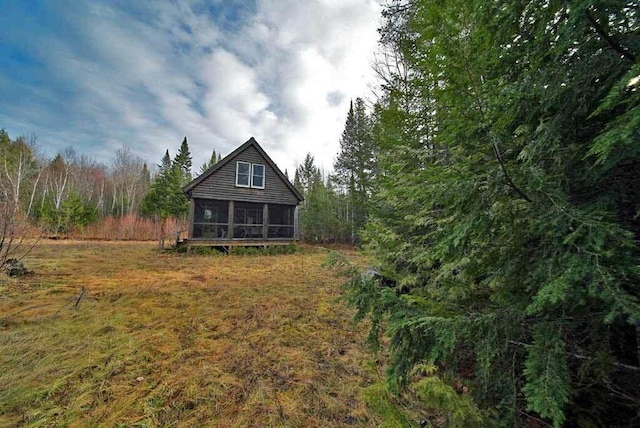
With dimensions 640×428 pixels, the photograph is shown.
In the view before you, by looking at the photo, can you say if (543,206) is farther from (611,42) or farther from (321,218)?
(321,218)

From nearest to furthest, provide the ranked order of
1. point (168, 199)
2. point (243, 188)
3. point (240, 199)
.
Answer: point (240, 199)
point (243, 188)
point (168, 199)

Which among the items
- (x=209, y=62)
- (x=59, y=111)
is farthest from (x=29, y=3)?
(x=59, y=111)

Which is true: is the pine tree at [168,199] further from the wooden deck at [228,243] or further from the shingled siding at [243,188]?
the shingled siding at [243,188]

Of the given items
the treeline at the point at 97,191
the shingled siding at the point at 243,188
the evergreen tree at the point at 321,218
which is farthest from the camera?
the evergreen tree at the point at 321,218

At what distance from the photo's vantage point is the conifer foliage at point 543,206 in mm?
885

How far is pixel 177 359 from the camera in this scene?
2.79 m

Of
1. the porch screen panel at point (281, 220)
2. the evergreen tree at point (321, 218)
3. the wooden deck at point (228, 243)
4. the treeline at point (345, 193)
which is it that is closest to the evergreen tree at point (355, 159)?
the treeline at point (345, 193)

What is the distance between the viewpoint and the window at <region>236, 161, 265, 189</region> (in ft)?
41.9

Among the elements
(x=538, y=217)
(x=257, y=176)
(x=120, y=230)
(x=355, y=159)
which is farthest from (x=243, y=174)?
(x=120, y=230)

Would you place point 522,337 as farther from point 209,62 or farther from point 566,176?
point 209,62

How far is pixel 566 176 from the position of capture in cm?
116

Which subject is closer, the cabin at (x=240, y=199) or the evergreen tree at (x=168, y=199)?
the cabin at (x=240, y=199)

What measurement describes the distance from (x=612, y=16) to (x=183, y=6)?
987 centimetres

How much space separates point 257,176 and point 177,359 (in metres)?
11.3
